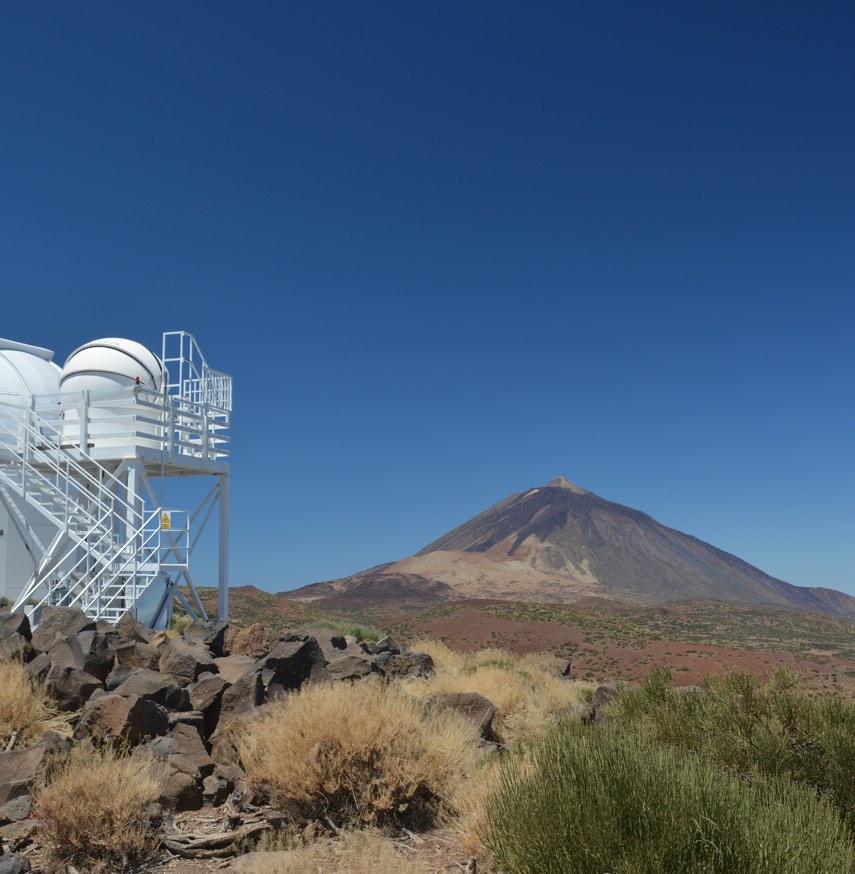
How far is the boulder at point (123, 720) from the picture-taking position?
748cm

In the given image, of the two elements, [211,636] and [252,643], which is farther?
[252,643]

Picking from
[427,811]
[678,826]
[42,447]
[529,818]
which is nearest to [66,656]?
[427,811]

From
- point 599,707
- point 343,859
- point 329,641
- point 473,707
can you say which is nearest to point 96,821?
point 343,859

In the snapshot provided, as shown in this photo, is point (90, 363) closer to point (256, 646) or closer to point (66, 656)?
point (256, 646)

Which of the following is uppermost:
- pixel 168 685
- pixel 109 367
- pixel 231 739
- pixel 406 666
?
pixel 109 367

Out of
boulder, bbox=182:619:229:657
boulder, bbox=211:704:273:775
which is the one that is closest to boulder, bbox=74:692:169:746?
boulder, bbox=211:704:273:775

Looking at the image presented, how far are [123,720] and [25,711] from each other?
4.46ft

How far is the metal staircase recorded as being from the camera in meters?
16.1

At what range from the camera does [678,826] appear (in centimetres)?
408

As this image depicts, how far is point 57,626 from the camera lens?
35.7 ft

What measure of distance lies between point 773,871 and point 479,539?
486 ft

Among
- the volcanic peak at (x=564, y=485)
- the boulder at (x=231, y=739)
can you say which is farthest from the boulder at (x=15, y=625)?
the volcanic peak at (x=564, y=485)

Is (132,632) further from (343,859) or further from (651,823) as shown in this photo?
(651,823)

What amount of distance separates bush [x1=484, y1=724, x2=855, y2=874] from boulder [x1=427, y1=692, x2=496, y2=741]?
3.65 m
